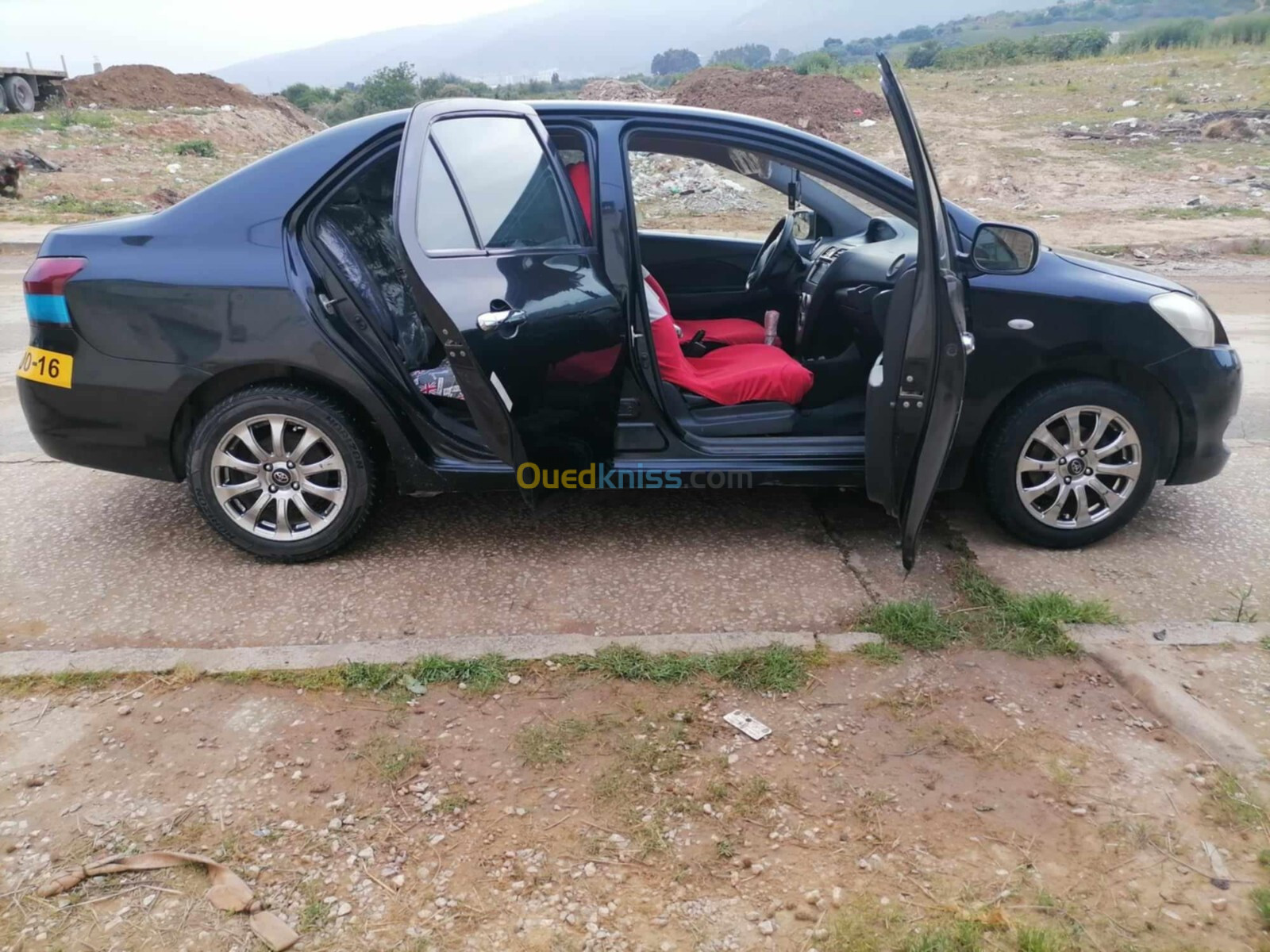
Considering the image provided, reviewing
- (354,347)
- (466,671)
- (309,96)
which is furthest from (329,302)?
(309,96)

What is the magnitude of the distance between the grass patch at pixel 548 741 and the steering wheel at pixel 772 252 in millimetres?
2928

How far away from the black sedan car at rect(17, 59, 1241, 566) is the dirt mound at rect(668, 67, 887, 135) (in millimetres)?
18920

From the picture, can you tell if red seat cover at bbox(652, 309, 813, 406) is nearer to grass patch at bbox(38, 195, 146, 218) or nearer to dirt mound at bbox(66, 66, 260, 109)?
grass patch at bbox(38, 195, 146, 218)

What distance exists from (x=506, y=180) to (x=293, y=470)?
1342 millimetres

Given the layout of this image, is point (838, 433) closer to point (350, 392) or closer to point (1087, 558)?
point (1087, 558)

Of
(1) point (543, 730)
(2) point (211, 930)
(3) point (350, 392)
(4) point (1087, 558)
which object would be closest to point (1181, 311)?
(4) point (1087, 558)

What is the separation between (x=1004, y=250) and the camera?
12.4ft

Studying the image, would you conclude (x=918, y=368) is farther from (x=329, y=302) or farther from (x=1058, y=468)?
(x=329, y=302)


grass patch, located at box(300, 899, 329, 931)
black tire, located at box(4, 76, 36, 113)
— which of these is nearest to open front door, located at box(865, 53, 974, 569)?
grass patch, located at box(300, 899, 329, 931)

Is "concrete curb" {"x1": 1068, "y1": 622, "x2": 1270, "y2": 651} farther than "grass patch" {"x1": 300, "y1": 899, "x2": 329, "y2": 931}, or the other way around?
"concrete curb" {"x1": 1068, "y1": 622, "x2": 1270, "y2": 651}

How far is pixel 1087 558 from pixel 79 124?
26.5 meters

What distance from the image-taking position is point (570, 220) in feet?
12.2

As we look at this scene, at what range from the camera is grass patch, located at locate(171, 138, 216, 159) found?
2227 cm

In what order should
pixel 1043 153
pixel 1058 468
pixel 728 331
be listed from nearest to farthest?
1. pixel 1058 468
2. pixel 728 331
3. pixel 1043 153
